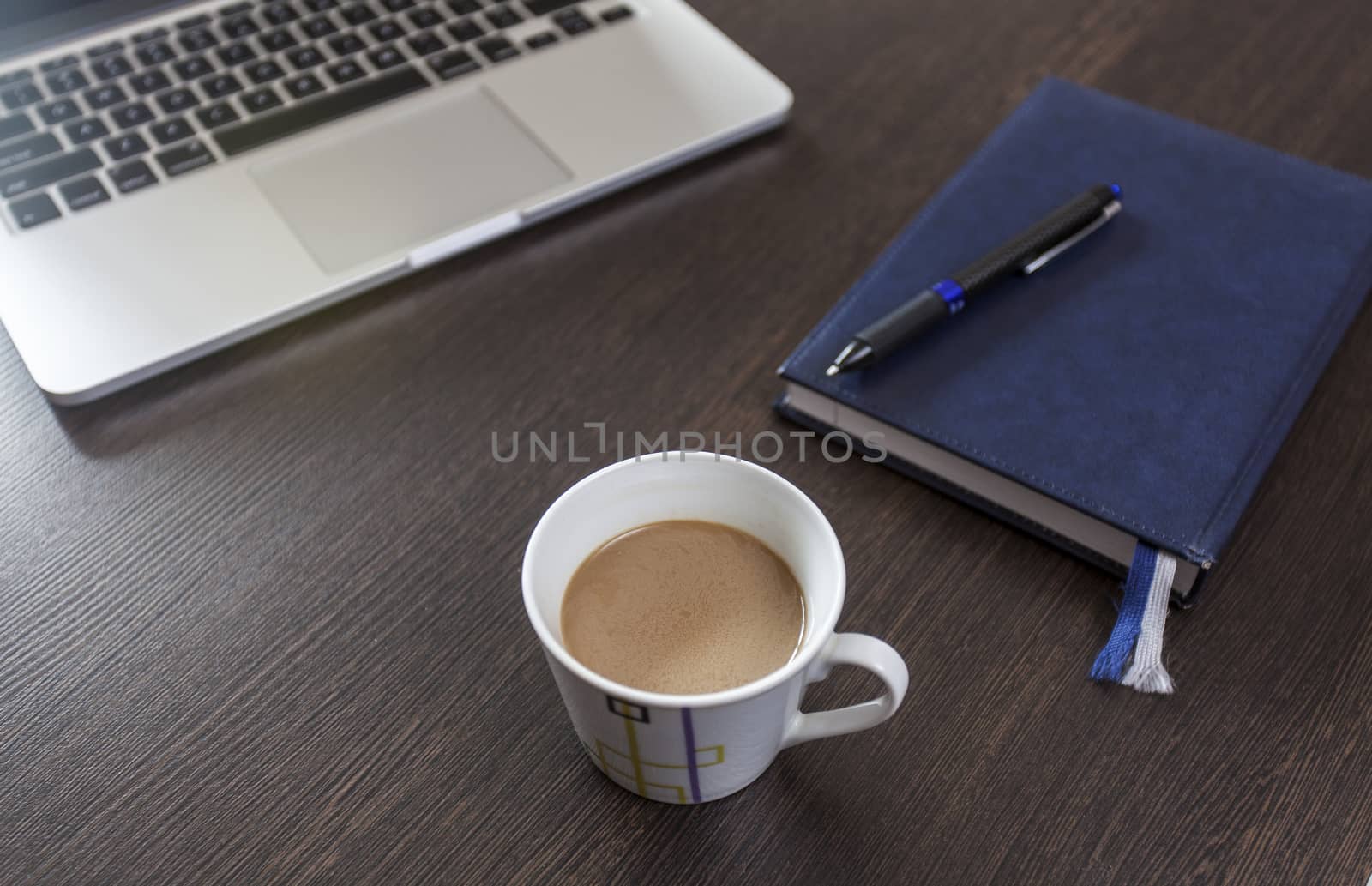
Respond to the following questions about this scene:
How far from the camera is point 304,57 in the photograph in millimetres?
930

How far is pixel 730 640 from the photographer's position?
0.53 m

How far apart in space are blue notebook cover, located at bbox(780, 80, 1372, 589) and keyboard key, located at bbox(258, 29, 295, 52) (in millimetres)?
534

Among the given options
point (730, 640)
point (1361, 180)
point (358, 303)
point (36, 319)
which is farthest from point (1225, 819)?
point (36, 319)

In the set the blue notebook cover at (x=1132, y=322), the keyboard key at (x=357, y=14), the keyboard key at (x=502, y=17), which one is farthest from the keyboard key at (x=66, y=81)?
the blue notebook cover at (x=1132, y=322)

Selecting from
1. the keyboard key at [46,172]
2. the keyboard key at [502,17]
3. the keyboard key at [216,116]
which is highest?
the keyboard key at [502,17]

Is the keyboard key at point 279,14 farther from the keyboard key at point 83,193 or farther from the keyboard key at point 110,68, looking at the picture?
the keyboard key at point 83,193

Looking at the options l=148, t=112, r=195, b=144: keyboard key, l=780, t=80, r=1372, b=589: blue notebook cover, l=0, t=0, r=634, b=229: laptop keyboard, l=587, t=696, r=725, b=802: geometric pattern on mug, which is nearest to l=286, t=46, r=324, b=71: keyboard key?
l=0, t=0, r=634, b=229: laptop keyboard

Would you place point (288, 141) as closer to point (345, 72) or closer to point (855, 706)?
point (345, 72)

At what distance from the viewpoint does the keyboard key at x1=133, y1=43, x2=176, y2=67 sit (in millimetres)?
923

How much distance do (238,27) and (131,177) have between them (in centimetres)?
19

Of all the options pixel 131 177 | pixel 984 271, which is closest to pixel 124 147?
pixel 131 177

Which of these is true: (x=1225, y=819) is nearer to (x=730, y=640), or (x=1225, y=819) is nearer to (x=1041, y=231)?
(x=730, y=640)

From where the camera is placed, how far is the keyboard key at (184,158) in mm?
856

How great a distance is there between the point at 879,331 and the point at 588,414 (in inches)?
7.7
